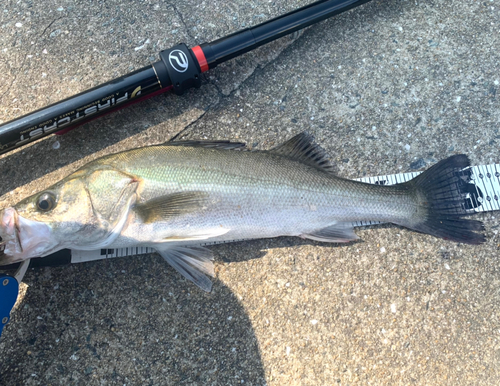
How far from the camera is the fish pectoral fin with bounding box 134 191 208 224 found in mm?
2096

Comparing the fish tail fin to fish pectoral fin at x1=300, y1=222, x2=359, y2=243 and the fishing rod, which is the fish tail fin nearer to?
fish pectoral fin at x1=300, y1=222, x2=359, y2=243

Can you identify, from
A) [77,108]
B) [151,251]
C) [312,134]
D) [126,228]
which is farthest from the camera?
[312,134]

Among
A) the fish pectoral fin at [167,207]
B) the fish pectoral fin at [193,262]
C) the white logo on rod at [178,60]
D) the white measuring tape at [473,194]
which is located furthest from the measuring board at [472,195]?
the white logo on rod at [178,60]

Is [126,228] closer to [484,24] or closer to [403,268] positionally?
[403,268]

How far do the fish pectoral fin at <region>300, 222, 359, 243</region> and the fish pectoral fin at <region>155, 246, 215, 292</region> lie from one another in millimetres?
692

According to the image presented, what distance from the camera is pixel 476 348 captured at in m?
2.31

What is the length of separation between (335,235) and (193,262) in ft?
3.22

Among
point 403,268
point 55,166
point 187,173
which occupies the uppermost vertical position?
point 55,166

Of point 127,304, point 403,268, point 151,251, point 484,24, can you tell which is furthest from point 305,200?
point 484,24

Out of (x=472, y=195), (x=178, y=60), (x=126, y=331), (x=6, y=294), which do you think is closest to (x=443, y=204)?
(x=472, y=195)

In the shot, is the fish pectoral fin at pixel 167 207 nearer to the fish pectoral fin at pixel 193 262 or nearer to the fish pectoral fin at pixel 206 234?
the fish pectoral fin at pixel 206 234

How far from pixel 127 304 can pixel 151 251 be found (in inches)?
15.2

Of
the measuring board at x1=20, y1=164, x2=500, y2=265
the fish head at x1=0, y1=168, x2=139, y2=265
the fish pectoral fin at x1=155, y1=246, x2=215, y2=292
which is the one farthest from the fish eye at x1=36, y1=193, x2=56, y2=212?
the fish pectoral fin at x1=155, y1=246, x2=215, y2=292

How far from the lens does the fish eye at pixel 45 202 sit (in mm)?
2035
